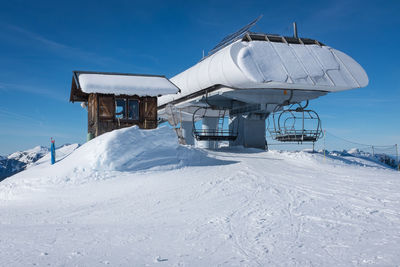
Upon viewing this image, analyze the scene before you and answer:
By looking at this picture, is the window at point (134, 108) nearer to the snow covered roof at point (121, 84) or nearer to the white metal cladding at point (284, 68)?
the snow covered roof at point (121, 84)

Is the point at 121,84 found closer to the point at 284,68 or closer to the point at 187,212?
the point at 284,68

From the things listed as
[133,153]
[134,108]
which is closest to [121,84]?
[134,108]

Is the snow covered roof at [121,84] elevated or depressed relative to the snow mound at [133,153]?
elevated

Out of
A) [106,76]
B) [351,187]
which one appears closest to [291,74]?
[351,187]

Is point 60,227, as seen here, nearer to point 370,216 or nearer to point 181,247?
point 181,247

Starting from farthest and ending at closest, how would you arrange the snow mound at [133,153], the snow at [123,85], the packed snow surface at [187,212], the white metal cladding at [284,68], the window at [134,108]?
the window at [134,108] → the snow at [123,85] → the white metal cladding at [284,68] → the snow mound at [133,153] → the packed snow surface at [187,212]

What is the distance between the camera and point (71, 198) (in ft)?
34.9

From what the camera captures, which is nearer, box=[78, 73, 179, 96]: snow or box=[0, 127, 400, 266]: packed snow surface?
box=[0, 127, 400, 266]: packed snow surface

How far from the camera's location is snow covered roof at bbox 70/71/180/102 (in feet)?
61.6

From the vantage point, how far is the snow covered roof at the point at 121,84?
61.6ft

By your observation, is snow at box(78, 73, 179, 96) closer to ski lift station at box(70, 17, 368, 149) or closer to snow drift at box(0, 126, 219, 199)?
ski lift station at box(70, 17, 368, 149)

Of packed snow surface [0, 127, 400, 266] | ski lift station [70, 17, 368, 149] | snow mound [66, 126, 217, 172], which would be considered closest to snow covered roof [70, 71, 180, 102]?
ski lift station [70, 17, 368, 149]

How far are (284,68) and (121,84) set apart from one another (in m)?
8.76

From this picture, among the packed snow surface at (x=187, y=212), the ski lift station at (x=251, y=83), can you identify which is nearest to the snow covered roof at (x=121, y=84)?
the ski lift station at (x=251, y=83)
